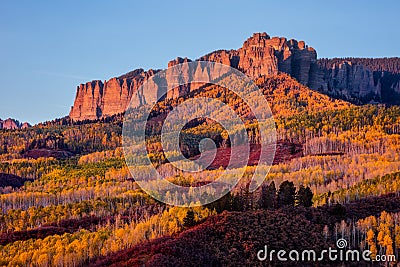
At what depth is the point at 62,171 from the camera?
6742 inches

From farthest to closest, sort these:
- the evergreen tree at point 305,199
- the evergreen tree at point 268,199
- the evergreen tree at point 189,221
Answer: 1. the evergreen tree at point 268,199
2. the evergreen tree at point 305,199
3. the evergreen tree at point 189,221

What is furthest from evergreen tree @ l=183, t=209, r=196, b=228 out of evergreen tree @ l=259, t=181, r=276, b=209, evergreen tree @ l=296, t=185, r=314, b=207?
evergreen tree @ l=296, t=185, r=314, b=207

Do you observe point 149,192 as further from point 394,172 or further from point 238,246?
point 238,246

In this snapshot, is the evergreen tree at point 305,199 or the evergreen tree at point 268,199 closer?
the evergreen tree at point 305,199

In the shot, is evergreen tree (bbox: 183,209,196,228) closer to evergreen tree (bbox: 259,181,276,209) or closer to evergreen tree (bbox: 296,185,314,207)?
evergreen tree (bbox: 259,181,276,209)

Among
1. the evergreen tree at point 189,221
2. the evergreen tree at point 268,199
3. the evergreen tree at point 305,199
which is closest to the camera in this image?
the evergreen tree at point 189,221

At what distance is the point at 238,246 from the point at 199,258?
688cm

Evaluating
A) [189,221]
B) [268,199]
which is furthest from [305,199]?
[189,221]

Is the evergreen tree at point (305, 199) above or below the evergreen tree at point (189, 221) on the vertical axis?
above

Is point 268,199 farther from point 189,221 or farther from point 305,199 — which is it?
point 189,221

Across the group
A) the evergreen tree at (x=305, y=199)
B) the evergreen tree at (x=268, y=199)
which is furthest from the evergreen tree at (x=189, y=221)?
the evergreen tree at (x=305, y=199)

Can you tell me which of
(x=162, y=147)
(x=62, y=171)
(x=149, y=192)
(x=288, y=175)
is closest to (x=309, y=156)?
(x=288, y=175)

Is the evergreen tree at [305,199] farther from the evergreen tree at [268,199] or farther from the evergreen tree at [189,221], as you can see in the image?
the evergreen tree at [189,221]

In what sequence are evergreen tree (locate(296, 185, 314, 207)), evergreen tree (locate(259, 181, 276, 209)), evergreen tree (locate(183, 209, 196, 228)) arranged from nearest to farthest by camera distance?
evergreen tree (locate(183, 209, 196, 228)) → evergreen tree (locate(296, 185, 314, 207)) → evergreen tree (locate(259, 181, 276, 209))
